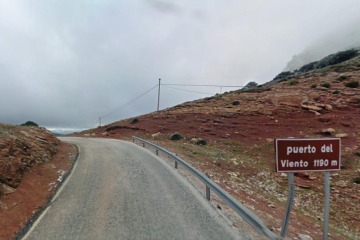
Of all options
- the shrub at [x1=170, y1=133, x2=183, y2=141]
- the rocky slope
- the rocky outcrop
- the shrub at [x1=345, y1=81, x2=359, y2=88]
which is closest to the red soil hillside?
the shrub at [x1=345, y1=81, x2=359, y2=88]

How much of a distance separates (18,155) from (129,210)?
643 cm

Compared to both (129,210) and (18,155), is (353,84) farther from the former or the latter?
(129,210)

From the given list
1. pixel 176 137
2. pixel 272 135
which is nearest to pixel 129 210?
pixel 176 137

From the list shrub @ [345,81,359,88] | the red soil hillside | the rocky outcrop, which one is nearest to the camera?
the rocky outcrop

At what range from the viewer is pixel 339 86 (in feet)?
140

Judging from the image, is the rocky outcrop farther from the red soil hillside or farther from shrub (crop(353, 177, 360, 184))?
shrub (crop(353, 177, 360, 184))

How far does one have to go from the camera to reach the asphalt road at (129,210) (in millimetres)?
7020

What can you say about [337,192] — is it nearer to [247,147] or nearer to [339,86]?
[247,147]

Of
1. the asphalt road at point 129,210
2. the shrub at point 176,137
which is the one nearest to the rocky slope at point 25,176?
the asphalt road at point 129,210

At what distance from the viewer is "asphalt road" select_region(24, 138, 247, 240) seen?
23.0 ft

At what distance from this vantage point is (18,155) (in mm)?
12773


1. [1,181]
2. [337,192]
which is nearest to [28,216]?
[1,181]

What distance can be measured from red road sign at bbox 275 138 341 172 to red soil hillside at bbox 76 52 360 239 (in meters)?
2.29

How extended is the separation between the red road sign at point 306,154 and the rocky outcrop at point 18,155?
7.88m
